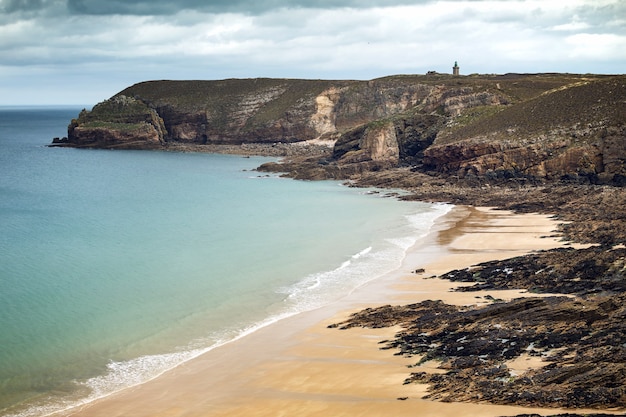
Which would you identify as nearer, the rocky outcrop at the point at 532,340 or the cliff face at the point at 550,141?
the rocky outcrop at the point at 532,340

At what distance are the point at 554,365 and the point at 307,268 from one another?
53.9ft

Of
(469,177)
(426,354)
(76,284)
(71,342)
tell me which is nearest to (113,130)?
(469,177)

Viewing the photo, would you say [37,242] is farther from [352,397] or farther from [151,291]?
[352,397]

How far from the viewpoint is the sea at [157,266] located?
1969 centimetres

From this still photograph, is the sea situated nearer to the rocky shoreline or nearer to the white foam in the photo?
the white foam

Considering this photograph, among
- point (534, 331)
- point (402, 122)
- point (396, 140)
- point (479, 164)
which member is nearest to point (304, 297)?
point (534, 331)

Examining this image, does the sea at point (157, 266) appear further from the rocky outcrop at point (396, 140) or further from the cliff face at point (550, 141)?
the rocky outcrop at point (396, 140)

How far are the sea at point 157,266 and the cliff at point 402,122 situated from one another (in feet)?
31.1

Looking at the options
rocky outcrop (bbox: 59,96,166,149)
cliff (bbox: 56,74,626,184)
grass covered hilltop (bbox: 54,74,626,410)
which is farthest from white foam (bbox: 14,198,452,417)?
rocky outcrop (bbox: 59,96,166,149)

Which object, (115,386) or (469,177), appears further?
(469,177)

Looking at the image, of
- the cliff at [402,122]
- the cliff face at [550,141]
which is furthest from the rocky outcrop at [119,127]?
the cliff face at [550,141]

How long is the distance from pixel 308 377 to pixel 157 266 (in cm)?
1490

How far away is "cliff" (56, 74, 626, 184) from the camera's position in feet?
172

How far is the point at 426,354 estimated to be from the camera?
1753 cm
